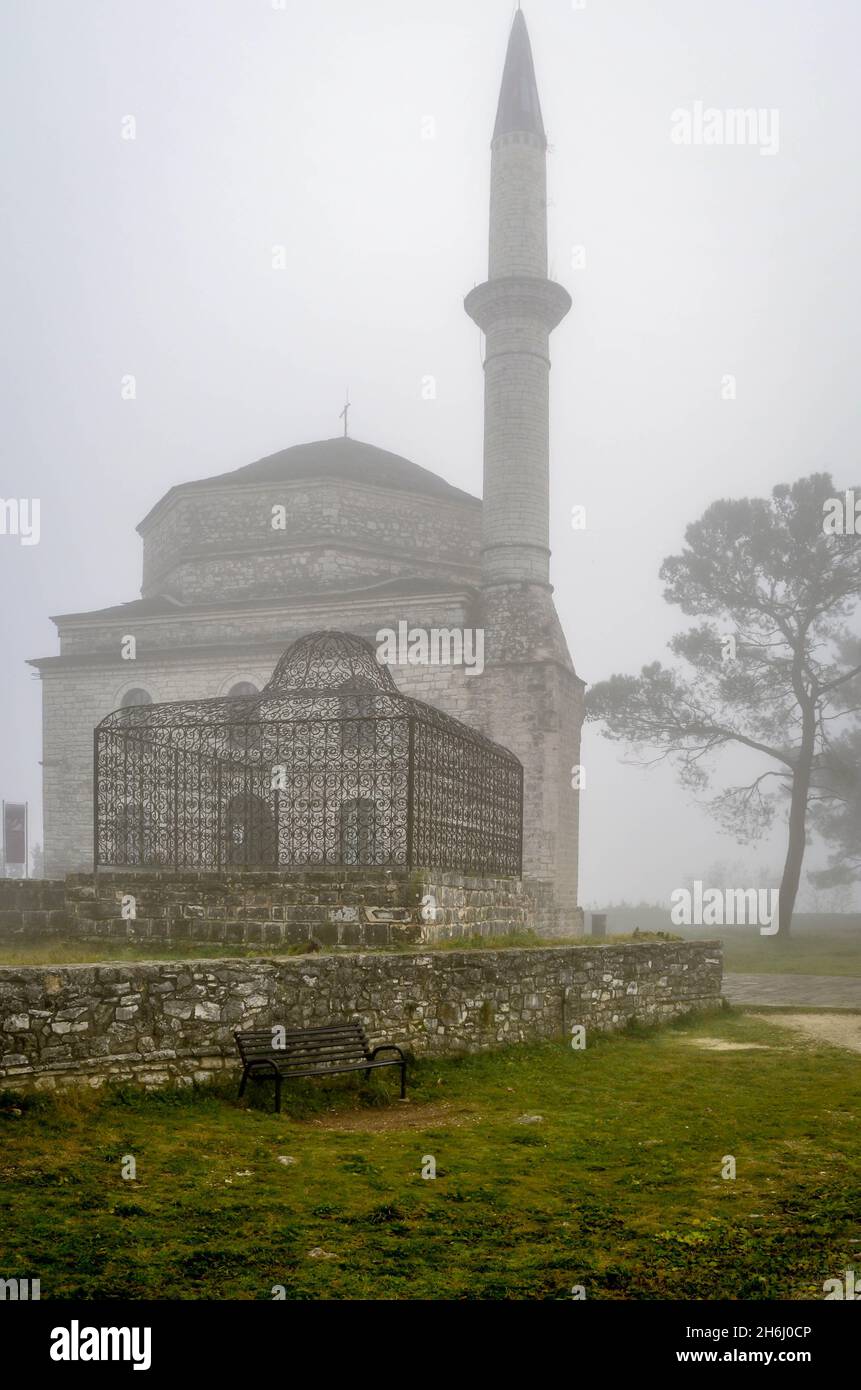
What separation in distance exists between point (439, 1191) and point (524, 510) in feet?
72.6

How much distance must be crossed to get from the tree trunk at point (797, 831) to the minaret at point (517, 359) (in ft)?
34.3

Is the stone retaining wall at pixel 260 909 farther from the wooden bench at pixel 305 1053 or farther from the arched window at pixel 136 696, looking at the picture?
the arched window at pixel 136 696

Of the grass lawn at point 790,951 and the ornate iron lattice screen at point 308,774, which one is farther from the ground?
the ornate iron lattice screen at point 308,774

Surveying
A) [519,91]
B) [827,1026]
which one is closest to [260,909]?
[827,1026]

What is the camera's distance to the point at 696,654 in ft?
115

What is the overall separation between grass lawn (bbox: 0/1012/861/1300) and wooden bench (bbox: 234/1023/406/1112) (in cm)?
20

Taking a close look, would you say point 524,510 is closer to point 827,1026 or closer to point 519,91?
point 519,91

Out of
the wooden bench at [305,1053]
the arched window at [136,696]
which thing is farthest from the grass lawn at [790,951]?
the arched window at [136,696]

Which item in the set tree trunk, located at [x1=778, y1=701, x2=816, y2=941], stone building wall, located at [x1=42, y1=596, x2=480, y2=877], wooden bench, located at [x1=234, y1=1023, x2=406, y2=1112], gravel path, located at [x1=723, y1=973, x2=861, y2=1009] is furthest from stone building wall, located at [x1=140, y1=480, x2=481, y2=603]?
wooden bench, located at [x1=234, y1=1023, x2=406, y2=1112]

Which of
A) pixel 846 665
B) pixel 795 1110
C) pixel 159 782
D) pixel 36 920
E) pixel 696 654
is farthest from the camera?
pixel 846 665

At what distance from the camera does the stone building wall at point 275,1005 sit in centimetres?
702
